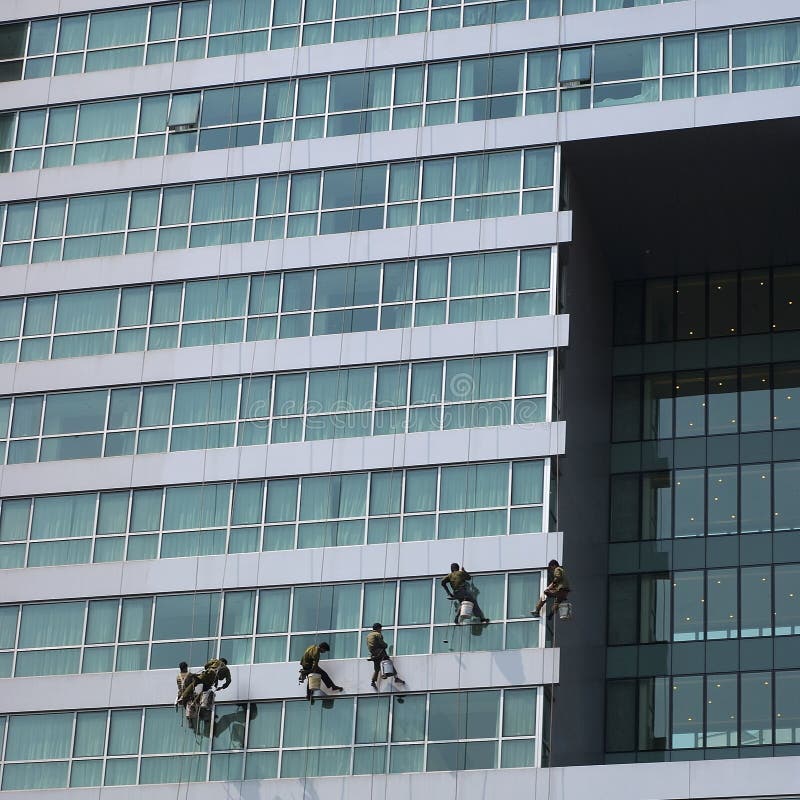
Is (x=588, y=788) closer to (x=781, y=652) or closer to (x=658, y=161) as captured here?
(x=781, y=652)

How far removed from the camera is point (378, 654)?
44.7m

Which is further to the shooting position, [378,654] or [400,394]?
[400,394]

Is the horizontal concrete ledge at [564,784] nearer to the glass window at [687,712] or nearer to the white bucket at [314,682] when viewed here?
the white bucket at [314,682]

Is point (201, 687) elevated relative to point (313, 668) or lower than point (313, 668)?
lower

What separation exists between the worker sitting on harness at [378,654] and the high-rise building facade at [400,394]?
1.07 ft

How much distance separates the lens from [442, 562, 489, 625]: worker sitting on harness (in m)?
44.8

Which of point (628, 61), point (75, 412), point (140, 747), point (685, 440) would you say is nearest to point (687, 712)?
point (685, 440)

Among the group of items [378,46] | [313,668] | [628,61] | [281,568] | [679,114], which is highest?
[378,46]

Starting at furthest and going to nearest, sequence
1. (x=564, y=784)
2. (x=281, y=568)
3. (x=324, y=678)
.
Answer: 1. (x=281, y=568)
2. (x=324, y=678)
3. (x=564, y=784)

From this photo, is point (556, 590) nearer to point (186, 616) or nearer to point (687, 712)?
point (687, 712)

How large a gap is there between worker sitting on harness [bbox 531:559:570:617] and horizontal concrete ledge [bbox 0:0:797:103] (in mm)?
15018

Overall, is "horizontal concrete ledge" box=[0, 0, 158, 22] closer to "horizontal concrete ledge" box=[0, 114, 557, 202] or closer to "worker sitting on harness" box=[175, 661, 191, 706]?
"horizontal concrete ledge" box=[0, 114, 557, 202]

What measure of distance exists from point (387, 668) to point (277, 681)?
9.41ft

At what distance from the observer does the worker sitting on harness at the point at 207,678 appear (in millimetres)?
45250
